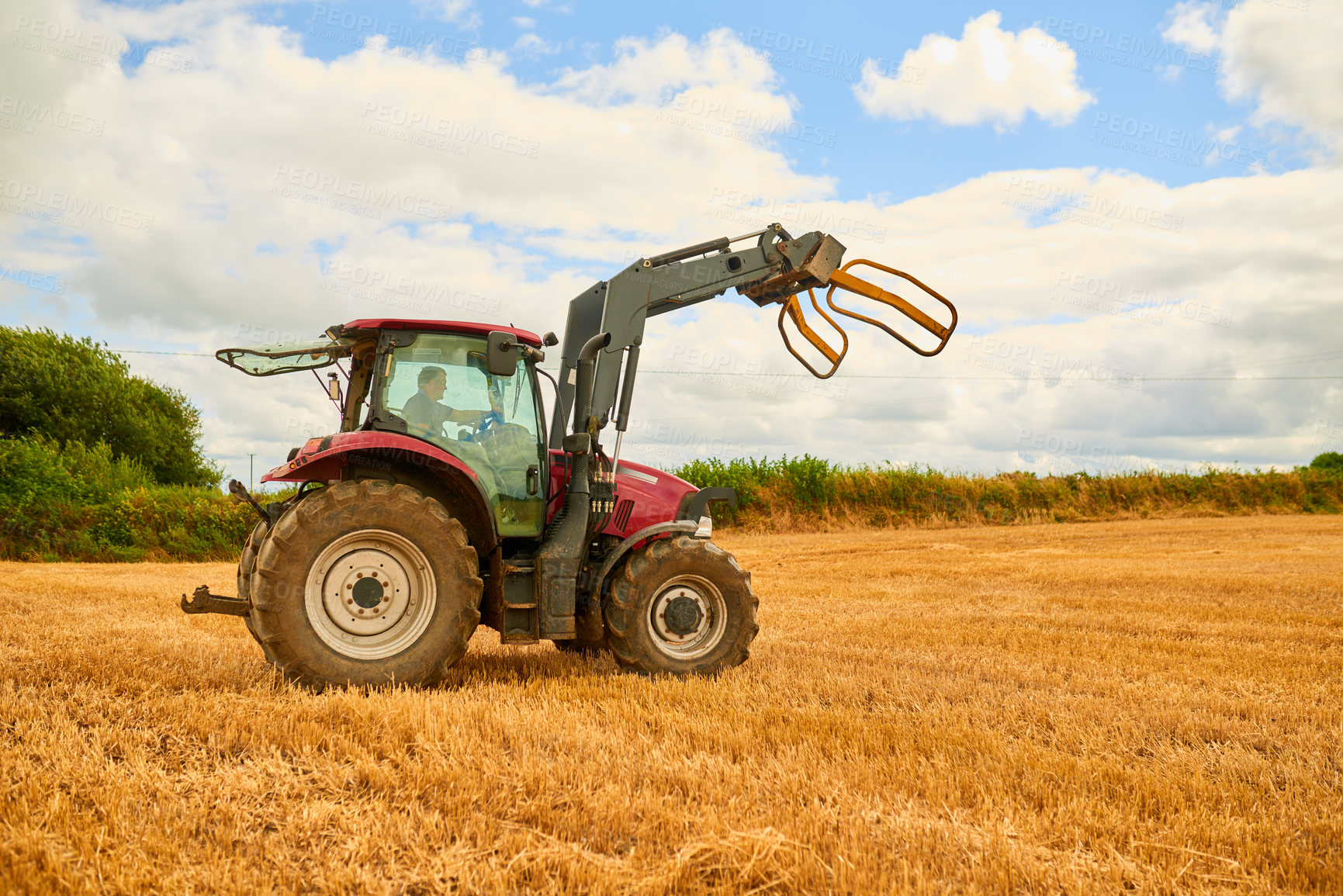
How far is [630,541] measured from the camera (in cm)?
565

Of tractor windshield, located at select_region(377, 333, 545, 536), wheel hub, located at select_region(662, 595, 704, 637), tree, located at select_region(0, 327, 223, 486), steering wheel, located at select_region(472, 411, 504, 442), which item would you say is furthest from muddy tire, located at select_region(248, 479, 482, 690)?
tree, located at select_region(0, 327, 223, 486)

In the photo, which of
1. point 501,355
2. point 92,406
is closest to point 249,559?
point 501,355

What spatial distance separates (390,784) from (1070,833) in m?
2.54

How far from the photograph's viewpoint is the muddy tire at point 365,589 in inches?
185

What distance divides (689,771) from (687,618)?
7.08 feet

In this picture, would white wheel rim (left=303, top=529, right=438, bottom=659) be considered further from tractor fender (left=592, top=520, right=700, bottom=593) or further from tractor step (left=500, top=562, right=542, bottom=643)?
tractor fender (left=592, top=520, right=700, bottom=593)

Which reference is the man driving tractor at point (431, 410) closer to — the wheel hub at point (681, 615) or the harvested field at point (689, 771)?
the harvested field at point (689, 771)

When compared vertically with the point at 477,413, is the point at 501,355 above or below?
above

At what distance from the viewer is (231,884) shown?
8.53 ft

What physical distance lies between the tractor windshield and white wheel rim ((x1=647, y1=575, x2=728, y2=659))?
960 mm

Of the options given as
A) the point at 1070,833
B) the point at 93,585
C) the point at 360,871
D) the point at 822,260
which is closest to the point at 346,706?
the point at 360,871

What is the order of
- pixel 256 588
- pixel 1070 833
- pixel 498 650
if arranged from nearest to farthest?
pixel 1070 833 < pixel 256 588 < pixel 498 650

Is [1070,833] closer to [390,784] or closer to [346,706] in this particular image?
[390,784]

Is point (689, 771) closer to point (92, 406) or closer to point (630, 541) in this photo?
point (630, 541)
